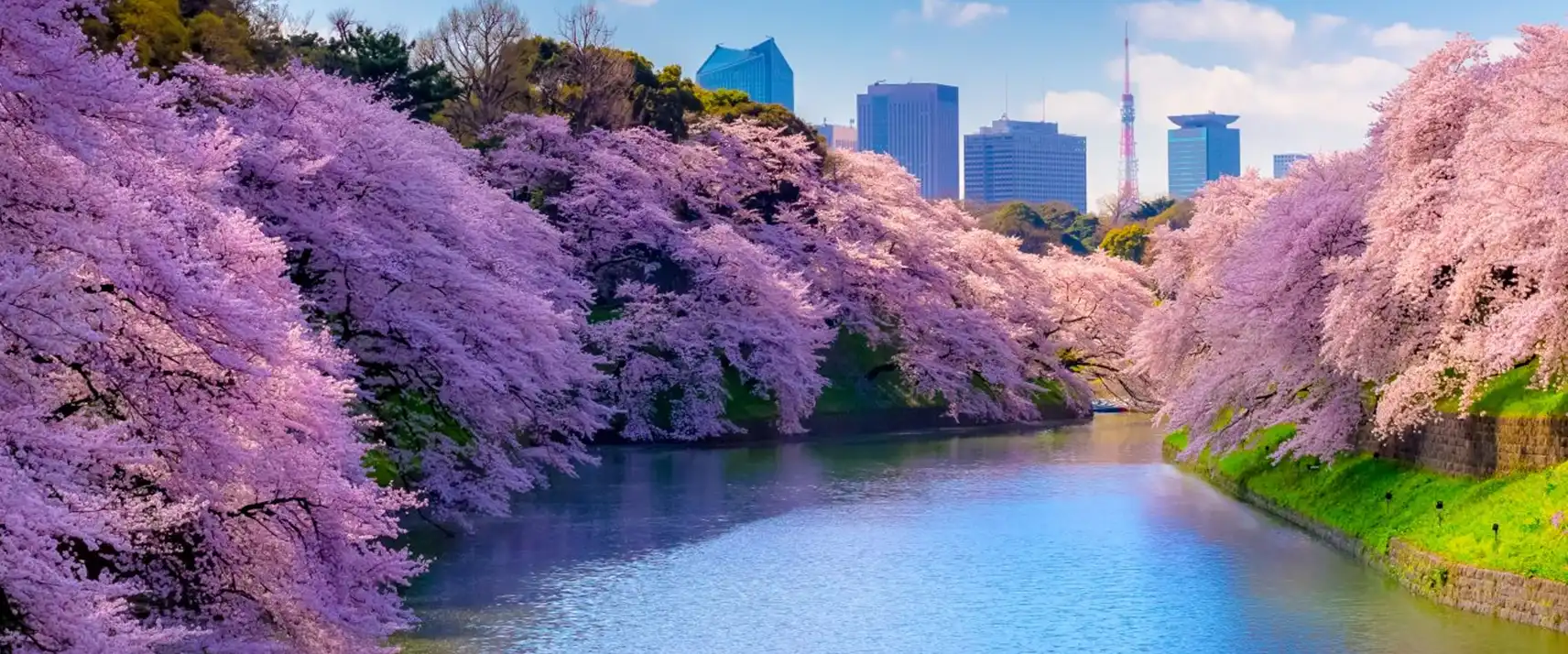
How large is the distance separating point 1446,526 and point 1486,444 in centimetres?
211

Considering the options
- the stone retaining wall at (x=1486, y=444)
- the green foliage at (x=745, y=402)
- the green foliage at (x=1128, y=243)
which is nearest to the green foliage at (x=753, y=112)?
the green foliage at (x=745, y=402)

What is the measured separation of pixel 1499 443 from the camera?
29.0 m

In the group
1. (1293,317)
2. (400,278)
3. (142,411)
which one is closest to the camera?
(142,411)

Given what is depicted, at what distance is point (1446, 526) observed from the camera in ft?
92.7

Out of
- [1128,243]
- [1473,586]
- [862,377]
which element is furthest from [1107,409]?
[1473,586]

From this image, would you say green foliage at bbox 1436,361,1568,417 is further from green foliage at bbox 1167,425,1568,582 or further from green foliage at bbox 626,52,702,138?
green foliage at bbox 626,52,702,138

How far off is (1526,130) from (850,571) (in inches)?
526

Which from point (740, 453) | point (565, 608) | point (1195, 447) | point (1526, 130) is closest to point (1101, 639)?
point (565, 608)

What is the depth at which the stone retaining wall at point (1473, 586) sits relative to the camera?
23.2m

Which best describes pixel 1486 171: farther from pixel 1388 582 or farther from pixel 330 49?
pixel 330 49

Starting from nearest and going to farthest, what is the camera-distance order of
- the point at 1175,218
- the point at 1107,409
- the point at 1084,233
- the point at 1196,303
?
the point at 1196,303 < the point at 1107,409 < the point at 1175,218 < the point at 1084,233

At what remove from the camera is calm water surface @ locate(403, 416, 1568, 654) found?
80.9ft

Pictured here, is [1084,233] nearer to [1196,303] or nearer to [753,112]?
[753,112]

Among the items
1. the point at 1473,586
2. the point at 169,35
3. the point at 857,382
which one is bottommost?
the point at 1473,586
